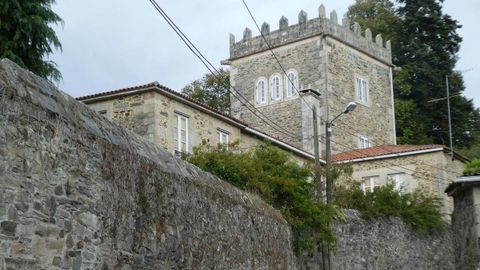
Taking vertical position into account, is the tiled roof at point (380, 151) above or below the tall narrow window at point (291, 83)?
below

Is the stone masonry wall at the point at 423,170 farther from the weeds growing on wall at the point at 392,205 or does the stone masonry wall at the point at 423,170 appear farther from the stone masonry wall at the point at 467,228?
the stone masonry wall at the point at 467,228

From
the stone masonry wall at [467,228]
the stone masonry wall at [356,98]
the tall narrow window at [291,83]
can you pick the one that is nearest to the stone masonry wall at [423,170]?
the stone masonry wall at [356,98]

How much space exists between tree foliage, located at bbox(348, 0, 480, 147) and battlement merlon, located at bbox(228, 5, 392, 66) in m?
5.30

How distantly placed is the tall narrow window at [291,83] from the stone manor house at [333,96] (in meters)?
0.05

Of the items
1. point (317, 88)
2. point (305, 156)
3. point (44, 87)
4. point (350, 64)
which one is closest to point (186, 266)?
point (44, 87)

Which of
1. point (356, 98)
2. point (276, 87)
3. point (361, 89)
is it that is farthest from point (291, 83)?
point (361, 89)

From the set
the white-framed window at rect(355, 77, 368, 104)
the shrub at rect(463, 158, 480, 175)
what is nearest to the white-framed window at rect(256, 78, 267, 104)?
the white-framed window at rect(355, 77, 368, 104)

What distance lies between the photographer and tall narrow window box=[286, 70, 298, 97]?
39875 mm

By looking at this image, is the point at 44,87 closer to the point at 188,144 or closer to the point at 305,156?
the point at 188,144

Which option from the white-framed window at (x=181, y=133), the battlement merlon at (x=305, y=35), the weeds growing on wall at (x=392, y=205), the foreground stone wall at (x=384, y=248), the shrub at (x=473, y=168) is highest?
the battlement merlon at (x=305, y=35)

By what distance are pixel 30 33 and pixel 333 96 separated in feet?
68.1

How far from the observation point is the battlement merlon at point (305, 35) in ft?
132

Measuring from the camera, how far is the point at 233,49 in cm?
4266

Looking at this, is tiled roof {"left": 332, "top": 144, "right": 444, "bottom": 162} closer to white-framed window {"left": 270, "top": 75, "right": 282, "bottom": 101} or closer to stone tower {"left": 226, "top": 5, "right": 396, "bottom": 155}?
stone tower {"left": 226, "top": 5, "right": 396, "bottom": 155}
